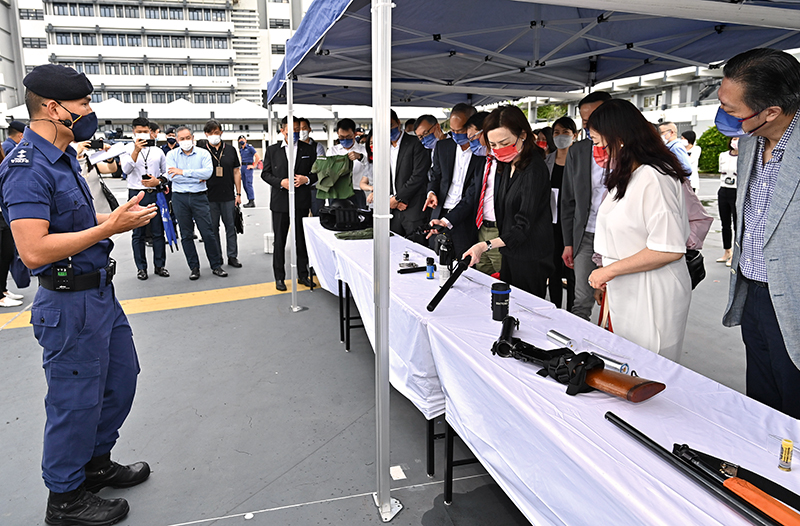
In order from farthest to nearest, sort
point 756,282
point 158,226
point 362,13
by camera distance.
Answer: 1. point 158,226
2. point 362,13
3. point 756,282

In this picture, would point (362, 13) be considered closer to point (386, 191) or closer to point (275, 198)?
point (386, 191)

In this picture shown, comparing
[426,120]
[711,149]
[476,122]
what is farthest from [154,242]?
[711,149]

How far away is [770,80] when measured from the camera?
1.48 m

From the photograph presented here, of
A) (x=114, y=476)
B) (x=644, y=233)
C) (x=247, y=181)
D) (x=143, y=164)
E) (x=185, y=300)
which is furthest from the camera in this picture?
(x=247, y=181)

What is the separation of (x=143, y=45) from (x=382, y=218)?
5486 centimetres

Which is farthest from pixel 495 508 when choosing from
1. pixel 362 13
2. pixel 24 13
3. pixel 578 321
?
pixel 24 13

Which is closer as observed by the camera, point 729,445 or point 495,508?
point 729,445

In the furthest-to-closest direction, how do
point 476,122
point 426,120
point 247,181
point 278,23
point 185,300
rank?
1. point 278,23
2. point 247,181
3. point 185,300
4. point 426,120
5. point 476,122

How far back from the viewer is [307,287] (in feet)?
18.2

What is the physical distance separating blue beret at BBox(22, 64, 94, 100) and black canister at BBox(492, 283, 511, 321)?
1742 mm

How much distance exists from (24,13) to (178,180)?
177ft

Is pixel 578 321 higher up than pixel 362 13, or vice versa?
pixel 362 13

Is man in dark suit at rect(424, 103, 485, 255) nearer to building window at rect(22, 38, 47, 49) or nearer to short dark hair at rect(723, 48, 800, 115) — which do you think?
short dark hair at rect(723, 48, 800, 115)

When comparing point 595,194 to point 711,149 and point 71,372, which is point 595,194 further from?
point 711,149
